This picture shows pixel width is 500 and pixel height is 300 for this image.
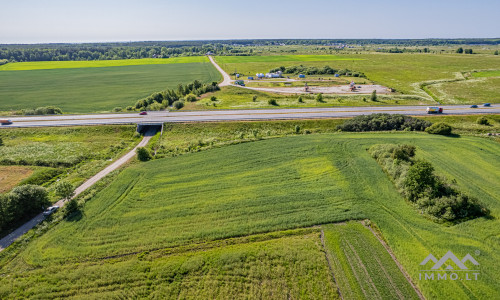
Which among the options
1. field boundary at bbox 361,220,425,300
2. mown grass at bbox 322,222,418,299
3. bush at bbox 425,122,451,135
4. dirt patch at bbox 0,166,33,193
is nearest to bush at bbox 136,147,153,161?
dirt patch at bbox 0,166,33,193

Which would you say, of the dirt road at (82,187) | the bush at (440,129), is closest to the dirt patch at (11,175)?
the dirt road at (82,187)

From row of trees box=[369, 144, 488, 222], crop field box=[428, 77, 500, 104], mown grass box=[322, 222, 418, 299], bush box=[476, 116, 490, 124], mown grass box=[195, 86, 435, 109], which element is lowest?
mown grass box=[322, 222, 418, 299]

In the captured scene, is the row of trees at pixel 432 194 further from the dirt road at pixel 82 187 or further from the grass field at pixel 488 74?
the grass field at pixel 488 74

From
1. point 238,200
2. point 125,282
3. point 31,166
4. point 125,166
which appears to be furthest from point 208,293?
point 31,166

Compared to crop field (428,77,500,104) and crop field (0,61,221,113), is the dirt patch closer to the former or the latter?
crop field (0,61,221,113)

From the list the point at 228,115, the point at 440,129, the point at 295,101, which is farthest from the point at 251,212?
the point at 295,101

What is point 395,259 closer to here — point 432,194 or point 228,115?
point 432,194
